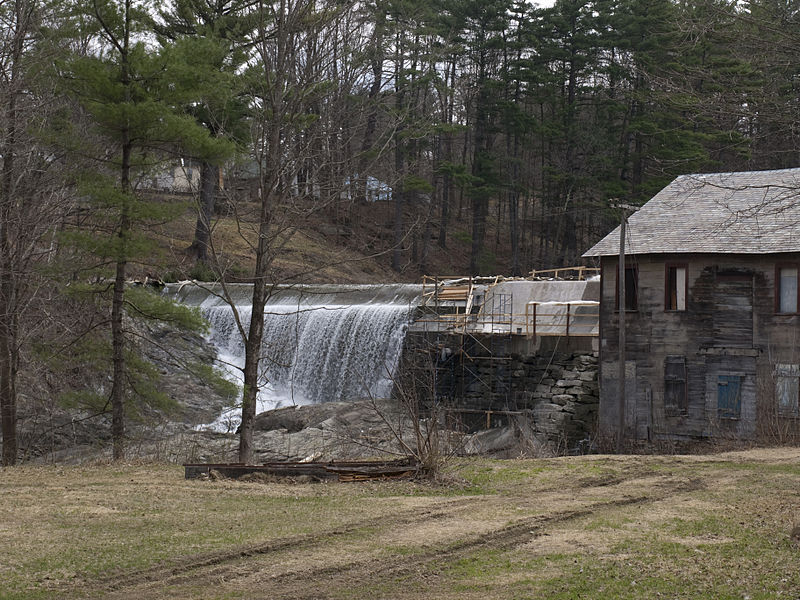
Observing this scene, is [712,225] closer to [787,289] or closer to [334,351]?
[787,289]

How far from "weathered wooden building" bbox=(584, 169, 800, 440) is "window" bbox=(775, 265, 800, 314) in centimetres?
3

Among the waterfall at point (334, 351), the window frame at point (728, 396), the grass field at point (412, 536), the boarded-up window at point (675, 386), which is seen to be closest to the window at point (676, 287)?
the boarded-up window at point (675, 386)

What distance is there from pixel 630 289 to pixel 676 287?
53.6 inches

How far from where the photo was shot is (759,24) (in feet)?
33.1

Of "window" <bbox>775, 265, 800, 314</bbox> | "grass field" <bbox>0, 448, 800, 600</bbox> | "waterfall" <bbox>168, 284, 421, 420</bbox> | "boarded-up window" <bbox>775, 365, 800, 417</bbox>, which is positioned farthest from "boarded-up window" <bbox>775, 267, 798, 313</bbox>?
"grass field" <bbox>0, 448, 800, 600</bbox>

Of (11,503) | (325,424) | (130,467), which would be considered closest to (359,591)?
(11,503)

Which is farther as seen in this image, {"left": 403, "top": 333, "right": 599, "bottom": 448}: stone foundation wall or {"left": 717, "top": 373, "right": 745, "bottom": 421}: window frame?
{"left": 403, "top": 333, "right": 599, "bottom": 448}: stone foundation wall

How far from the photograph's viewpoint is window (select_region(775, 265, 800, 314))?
25.1 metres

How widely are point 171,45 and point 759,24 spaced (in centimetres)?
1042

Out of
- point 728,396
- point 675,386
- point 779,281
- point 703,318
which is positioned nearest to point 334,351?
point 675,386

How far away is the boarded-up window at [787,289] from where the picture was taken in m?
25.1

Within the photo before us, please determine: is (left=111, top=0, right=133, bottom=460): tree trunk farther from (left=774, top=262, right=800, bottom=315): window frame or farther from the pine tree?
(left=774, top=262, right=800, bottom=315): window frame

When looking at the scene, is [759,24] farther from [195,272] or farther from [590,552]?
[195,272]

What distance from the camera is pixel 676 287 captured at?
2681cm
